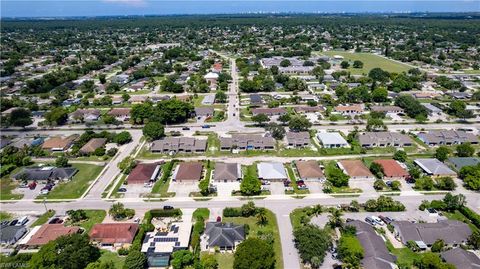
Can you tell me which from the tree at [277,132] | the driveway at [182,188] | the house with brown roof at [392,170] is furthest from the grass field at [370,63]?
the driveway at [182,188]

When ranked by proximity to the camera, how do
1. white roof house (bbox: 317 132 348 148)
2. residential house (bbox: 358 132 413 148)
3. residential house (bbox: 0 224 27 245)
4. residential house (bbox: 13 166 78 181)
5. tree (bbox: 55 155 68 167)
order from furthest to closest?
residential house (bbox: 358 132 413 148), white roof house (bbox: 317 132 348 148), tree (bbox: 55 155 68 167), residential house (bbox: 13 166 78 181), residential house (bbox: 0 224 27 245)

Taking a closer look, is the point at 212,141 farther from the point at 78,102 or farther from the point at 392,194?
the point at 78,102

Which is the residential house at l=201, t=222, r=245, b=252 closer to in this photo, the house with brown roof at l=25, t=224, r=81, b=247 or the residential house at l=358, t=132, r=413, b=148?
the house with brown roof at l=25, t=224, r=81, b=247

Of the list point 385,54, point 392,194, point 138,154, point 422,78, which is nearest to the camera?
point 392,194

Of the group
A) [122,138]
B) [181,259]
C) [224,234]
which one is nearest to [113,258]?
[181,259]

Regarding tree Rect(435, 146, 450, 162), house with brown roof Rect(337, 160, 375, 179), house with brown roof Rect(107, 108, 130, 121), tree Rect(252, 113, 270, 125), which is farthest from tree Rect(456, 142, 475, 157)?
house with brown roof Rect(107, 108, 130, 121)

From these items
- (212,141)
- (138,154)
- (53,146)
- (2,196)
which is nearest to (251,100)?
(212,141)
